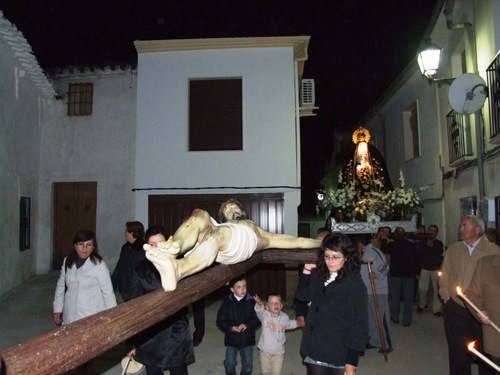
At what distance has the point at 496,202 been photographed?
667cm

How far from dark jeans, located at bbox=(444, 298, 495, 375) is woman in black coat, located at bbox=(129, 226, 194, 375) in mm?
2589

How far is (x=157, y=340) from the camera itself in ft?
11.4

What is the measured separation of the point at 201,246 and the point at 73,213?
845 centimetres

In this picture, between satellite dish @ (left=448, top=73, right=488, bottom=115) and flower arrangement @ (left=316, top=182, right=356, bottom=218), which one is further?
flower arrangement @ (left=316, top=182, right=356, bottom=218)

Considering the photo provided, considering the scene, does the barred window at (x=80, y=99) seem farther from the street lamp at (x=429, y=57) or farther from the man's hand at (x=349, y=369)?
the man's hand at (x=349, y=369)

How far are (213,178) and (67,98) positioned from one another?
4.05m

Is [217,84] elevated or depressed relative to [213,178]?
elevated

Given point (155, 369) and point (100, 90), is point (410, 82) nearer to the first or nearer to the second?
point (100, 90)

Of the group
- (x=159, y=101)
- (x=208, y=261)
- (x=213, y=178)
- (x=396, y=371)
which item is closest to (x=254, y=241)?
(x=208, y=261)

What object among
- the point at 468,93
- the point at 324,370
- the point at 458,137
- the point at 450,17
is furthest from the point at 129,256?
the point at 450,17

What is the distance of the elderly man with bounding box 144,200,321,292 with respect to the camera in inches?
79.0

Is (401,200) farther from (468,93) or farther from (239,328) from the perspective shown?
(239,328)

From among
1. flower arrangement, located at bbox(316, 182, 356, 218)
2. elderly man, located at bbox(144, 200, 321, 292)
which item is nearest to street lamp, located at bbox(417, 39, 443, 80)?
flower arrangement, located at bbox(316, 182, 356, 218)

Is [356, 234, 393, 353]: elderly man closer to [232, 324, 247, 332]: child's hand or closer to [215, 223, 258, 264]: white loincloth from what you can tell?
[232, 324, 247, 332]: child's hand
